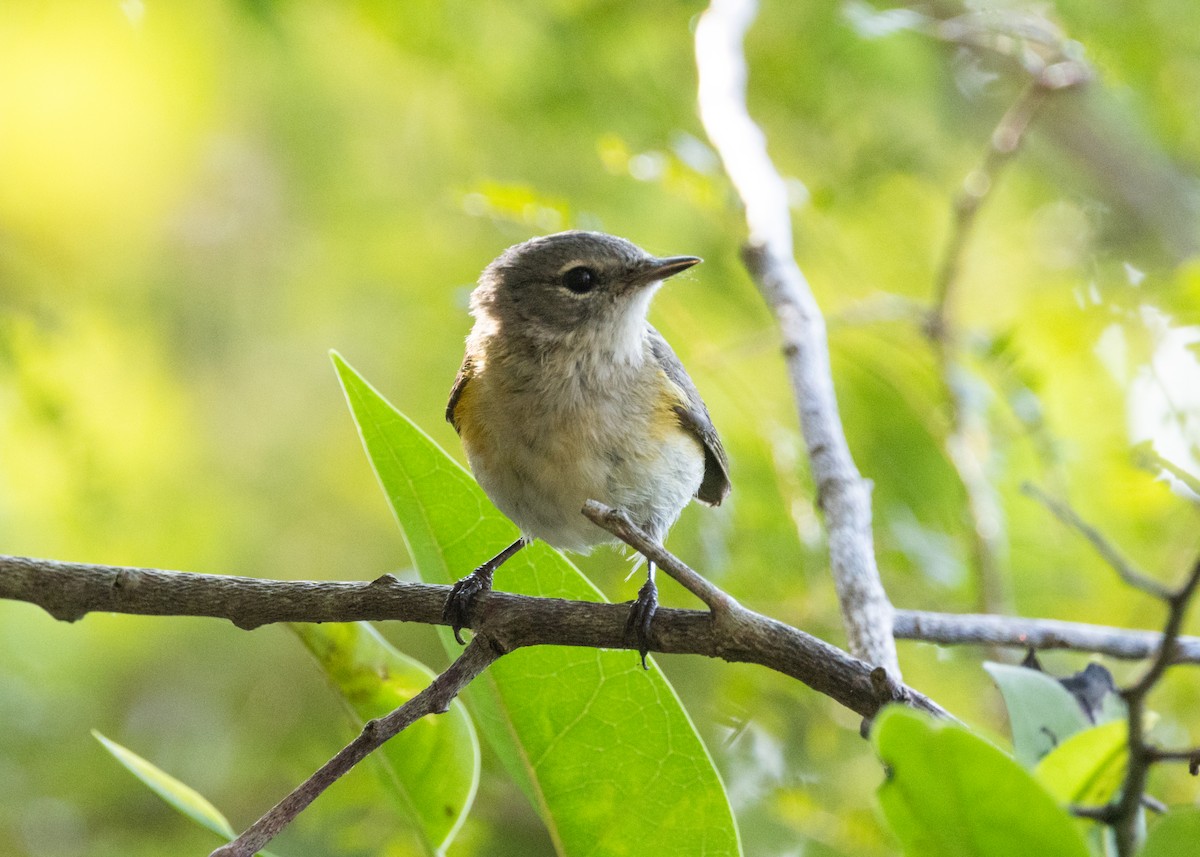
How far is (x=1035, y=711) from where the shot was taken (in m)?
1.47

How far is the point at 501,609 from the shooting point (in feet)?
5.41

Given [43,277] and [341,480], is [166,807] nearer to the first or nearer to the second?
[341,480]

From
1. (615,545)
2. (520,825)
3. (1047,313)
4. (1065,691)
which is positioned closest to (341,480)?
(520,825)

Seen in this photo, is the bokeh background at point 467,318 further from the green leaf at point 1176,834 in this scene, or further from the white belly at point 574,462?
the green leaf at point 1176,834

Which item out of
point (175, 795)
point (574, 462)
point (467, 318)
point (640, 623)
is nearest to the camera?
point (640, 623)

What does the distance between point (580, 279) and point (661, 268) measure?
0.23 metres

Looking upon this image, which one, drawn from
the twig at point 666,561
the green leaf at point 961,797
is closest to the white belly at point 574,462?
the twig at point 666,561

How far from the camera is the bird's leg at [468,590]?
1.71 meters

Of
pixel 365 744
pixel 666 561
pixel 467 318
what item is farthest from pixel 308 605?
pixel 467 318

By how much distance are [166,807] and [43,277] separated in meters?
1.90

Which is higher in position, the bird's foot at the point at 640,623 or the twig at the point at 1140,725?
the twig at the point at 1140,725

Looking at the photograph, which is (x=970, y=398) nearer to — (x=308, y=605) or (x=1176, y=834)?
(x=308, y=605)

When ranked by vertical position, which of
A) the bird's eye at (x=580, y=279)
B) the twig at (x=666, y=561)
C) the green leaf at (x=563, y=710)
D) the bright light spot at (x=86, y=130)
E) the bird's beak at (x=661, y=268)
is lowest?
the green leaf at (x=563, y=710)

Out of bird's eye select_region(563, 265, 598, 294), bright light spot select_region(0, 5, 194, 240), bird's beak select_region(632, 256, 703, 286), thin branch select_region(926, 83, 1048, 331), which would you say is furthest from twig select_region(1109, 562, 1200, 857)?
bright light spot select_region(0, 5, 194, 240)
